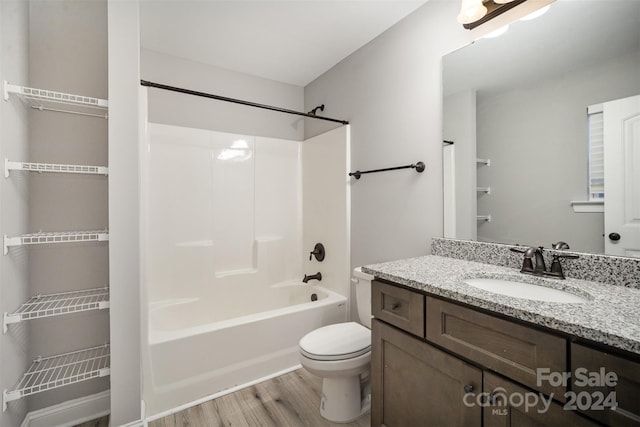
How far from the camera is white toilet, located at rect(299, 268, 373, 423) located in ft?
5.01

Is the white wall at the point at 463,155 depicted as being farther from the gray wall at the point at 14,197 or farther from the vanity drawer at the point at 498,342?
the gray wall at the point at 14,197

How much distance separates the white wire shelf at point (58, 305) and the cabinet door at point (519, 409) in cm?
167

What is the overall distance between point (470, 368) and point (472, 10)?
1588 mm

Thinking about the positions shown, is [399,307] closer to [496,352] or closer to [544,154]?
[496,352]

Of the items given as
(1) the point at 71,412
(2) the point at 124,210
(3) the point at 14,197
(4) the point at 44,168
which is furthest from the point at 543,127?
(1) the point at 71,412

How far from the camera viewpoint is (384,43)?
6.64ft

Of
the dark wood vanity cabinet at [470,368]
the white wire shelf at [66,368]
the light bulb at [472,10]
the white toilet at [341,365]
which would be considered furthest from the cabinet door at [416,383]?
the light bulb at [472,10]

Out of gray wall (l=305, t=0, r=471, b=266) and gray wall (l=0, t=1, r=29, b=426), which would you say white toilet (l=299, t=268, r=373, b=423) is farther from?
gray wall (l=0, t=1, r=29, b=426)

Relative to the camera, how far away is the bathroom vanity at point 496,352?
69 centimetres

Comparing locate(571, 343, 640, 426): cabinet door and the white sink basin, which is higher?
the white sink basin

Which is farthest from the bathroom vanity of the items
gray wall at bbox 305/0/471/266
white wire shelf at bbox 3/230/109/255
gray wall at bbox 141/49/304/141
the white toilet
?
gray wall at bbox 141/49/304/141

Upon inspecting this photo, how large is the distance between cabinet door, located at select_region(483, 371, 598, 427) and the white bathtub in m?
1.35

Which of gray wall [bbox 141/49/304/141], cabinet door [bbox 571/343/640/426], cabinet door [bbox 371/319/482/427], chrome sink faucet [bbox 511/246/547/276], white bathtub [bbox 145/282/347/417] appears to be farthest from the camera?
gray wall [bbox 141/49/304/141]

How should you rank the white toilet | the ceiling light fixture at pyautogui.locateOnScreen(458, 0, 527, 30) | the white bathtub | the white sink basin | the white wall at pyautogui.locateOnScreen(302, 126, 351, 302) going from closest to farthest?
the white sink basin → the ceiling light fixture at pyautogui.locateOnScreen(458, 0, 527, 30) → the white toilet → the white bathtub → the white wall at pyautogui.locateOnScreen(302, 126, 351, 302)
